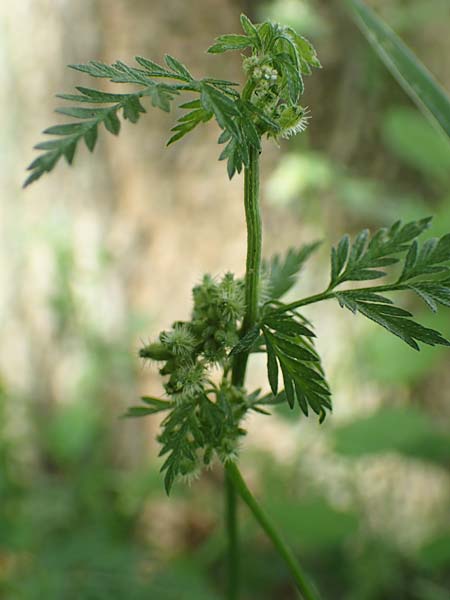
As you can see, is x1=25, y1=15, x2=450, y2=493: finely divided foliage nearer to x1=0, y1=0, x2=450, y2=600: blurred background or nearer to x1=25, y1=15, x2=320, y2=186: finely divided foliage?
x1=25, y1=15, x2=320, y2=186: finely divided foliage

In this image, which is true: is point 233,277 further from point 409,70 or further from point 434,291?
point 409,70

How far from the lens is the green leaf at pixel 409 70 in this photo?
0.75m

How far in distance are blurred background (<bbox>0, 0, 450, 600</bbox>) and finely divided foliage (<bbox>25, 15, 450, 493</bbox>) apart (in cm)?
137

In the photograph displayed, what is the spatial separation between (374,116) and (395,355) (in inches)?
36.6

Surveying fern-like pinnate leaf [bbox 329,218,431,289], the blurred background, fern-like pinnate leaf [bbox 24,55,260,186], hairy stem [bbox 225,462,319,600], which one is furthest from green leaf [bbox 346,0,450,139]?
the blurred background

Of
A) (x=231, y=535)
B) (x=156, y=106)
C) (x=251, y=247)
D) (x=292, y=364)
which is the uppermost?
(x=156, y=106)

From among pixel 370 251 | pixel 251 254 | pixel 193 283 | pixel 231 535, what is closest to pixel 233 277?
pixel 251 254

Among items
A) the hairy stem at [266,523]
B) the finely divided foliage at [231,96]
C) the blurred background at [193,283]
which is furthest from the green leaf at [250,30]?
the blurred background at [193,283]

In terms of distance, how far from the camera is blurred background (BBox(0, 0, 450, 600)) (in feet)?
7.22

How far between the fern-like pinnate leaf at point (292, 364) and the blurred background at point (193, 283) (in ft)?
4.59

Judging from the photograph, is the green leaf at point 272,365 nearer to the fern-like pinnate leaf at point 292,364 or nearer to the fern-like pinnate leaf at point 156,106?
the fern-like pinnate leaf at point 292,364

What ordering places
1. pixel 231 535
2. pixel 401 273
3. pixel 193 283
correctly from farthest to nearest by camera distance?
pixel 193 283 < pixel 231 535 < pixel 401 273

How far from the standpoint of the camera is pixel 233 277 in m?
0.64

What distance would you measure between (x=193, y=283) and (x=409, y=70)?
69.1 inches
